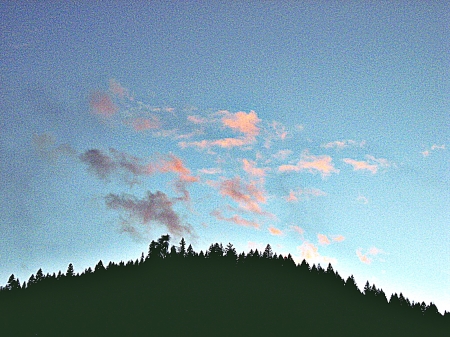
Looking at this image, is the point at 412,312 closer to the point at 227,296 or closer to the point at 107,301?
the point at 227,296

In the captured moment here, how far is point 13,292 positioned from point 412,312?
188704 mm

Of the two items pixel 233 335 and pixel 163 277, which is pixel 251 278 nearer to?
pixel 163 277

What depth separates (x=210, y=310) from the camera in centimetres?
16150

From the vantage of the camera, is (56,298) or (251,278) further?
(251,278)

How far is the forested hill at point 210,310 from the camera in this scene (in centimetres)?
14738

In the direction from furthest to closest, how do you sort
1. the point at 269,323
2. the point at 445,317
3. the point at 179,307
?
the point at 445,317
the point at 179,307
the point at 269,323

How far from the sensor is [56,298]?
186 m

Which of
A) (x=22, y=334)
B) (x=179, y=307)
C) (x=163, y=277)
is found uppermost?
(x=163, y=277)

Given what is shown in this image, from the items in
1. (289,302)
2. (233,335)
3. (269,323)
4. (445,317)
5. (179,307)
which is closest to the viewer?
(233,335)

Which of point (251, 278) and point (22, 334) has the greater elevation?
point (251, 278)

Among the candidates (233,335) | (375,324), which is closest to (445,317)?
(375,324)

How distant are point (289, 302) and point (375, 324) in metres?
34.7

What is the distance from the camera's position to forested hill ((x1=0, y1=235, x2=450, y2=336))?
147375 millimetres

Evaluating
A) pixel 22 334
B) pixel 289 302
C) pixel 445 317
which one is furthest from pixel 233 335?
pixel 445 317
